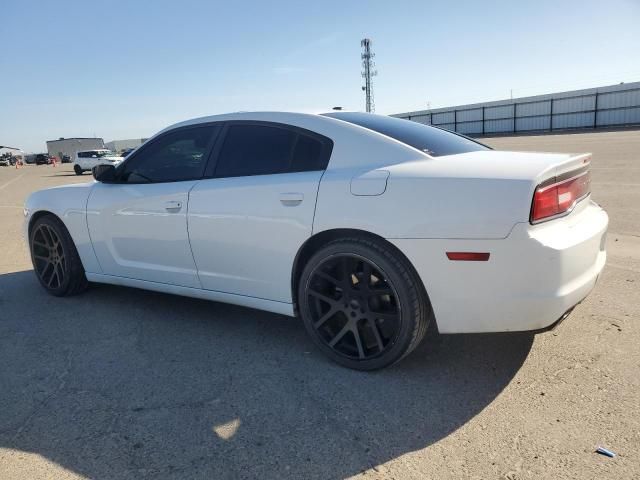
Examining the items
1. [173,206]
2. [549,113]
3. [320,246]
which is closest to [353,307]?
[320,246]

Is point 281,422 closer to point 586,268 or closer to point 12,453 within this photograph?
point 12,453

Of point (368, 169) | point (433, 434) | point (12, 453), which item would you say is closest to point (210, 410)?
point (12, 453)

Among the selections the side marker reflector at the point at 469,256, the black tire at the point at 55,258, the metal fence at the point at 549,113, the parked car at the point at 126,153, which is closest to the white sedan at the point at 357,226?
the side marker reflector at the point at 469,256

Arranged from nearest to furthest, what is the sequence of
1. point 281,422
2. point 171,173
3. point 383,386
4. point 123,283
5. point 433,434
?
1. point 433,434
2. point 281,422
3. point 383,386
4. point 171,173
5. point 123,283

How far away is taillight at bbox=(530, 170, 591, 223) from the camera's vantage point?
252 cm

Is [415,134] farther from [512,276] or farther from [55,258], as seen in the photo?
[55,258]

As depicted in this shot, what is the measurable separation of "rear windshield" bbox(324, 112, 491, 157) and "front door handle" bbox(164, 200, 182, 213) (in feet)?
4.06

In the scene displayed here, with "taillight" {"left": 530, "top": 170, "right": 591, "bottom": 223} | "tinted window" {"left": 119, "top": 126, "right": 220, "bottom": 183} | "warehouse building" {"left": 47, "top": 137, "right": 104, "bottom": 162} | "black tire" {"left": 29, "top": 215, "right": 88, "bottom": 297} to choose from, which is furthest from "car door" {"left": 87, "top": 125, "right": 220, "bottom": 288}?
"warehouse building" {"left": 47, "top": 137, "right": 104, "bottom": 162}

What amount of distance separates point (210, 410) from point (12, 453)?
929 millimetres

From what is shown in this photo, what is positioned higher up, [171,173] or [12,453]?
[171,173]

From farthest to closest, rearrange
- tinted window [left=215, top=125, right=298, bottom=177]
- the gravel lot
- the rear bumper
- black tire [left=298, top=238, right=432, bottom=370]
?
tinted window [left=215, top=125, right=298, bottom=177], black tire [left=298, top=238, right=432, bottom=370], the rear bumper, the gravel lot

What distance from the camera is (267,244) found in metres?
3.25

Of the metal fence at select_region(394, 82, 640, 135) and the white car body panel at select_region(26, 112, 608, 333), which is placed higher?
the white car body panel at select_region(26, 112, 608, 333)

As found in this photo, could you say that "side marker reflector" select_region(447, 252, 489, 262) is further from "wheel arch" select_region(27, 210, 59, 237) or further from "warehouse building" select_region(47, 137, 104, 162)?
"warehouse building" select_region(47, 137, 104, 162)
